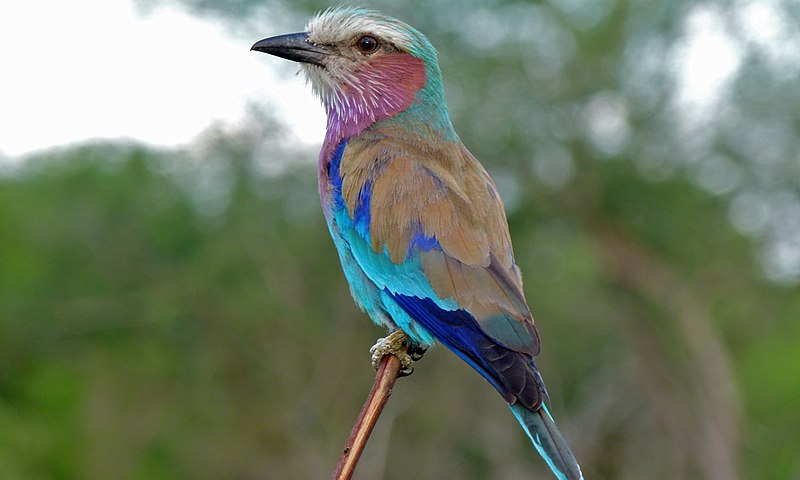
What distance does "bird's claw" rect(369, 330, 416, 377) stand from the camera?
11.5ft

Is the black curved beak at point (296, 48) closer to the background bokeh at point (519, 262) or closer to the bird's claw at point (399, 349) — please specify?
the bird's claw at point (399, 349)

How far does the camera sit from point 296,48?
4000mm

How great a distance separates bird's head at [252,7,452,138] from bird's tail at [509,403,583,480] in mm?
1281

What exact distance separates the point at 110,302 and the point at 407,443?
3.98 m

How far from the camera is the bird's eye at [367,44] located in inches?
159

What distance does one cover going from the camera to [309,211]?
36.4 feet

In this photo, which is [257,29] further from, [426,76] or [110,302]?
[426,76]

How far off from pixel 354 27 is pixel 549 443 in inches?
72.4

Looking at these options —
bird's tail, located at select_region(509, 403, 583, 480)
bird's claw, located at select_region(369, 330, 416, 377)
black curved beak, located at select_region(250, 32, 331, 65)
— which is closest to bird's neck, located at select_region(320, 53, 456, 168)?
black curved beak, located at select_region(250, 32, 331, 65)

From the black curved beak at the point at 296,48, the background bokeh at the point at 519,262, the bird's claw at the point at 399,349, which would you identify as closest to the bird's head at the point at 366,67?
the black curved beak at the point at 296,48

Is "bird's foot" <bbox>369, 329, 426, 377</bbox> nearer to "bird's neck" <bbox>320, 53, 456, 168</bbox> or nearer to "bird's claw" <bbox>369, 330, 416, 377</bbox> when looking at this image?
"bird's claw" <bbox>369, 330, 416, 377</bbox>

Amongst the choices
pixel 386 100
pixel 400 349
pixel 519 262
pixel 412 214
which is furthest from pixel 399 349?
pixel 519 262

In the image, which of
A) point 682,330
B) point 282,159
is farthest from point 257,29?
point 682,330

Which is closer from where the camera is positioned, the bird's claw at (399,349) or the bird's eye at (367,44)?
the bird's claw at (399,349)
